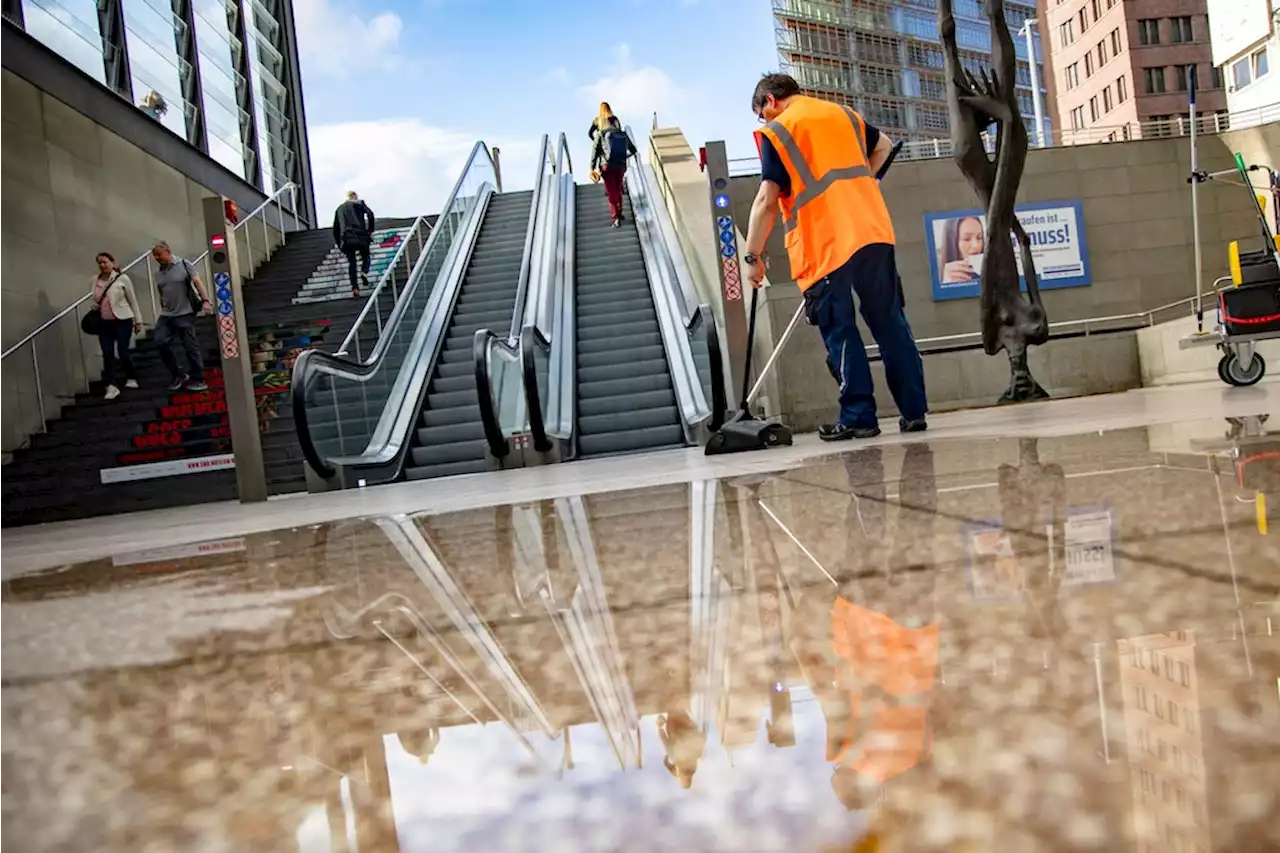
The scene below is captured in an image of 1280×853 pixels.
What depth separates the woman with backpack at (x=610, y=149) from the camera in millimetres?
13750

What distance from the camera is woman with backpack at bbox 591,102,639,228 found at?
13750 mm

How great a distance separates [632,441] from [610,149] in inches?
254

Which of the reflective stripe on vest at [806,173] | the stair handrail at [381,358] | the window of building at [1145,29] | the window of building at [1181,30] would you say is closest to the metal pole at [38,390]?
the stair handrail at [381,358]

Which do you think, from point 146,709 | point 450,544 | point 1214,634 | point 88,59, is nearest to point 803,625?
point 1214,634

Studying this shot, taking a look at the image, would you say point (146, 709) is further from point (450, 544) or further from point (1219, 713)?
point (450, 544)

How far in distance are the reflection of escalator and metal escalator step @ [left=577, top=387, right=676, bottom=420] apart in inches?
38.6

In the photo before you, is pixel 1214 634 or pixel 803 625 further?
pixel 803 625

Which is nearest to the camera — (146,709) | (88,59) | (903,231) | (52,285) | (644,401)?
(146,709)

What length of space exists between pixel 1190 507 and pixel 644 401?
26.0ft

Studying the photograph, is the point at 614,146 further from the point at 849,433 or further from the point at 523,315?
the point at 849,433

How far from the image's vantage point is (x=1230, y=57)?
37.0m

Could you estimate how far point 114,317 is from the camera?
1129cm

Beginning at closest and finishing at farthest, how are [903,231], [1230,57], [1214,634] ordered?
1. [1214,634]
2. [903,231]
3. [1230,57]

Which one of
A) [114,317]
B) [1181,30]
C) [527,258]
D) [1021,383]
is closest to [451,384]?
[527,258]
